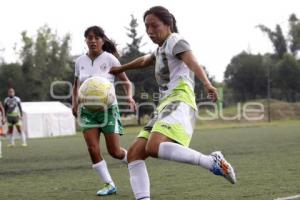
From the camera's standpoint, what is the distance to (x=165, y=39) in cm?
556

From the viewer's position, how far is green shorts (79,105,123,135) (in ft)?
24.8

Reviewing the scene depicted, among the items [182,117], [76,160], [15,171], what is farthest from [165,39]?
[76,160]

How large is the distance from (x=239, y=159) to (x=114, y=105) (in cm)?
519

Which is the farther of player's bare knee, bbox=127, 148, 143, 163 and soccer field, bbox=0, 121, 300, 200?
soccer field, bbox=0, 121, 300, 200

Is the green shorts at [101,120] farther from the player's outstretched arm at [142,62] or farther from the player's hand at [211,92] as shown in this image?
the player's hand at [211,92]

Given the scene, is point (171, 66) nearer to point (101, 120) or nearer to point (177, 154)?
point (177, 154)

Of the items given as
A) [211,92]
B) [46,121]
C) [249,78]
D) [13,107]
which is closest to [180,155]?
[211,92]

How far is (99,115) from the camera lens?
7.58 meters

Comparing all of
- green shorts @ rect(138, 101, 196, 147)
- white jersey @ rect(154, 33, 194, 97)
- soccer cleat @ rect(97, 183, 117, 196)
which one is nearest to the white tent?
soccer cleat @ rect(97, 183, 117, 196)

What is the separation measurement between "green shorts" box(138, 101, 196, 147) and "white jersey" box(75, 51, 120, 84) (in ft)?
7.74

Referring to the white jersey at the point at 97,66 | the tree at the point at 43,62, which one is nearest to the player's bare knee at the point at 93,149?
the white jersey at the point at 97,66

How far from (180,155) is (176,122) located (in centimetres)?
29

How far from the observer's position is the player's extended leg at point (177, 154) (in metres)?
5.20

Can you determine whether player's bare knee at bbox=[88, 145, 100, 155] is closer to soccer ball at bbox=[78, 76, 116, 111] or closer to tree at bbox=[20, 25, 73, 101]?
soccer ball at bbox=[78, 76, 116, 111]
